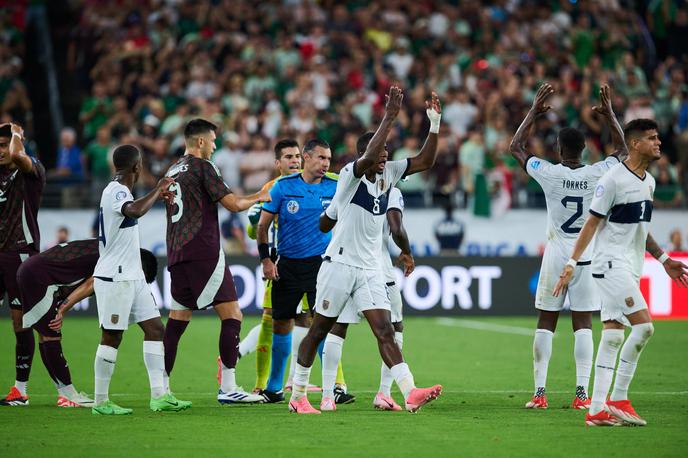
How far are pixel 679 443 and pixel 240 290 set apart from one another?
13.2m

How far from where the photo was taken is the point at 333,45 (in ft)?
84.7

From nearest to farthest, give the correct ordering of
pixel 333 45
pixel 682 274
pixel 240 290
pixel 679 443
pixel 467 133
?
pixel 679 443 < pixel 682 274 < pixel 240 290 < pixel 467 133 < pixel 333 45

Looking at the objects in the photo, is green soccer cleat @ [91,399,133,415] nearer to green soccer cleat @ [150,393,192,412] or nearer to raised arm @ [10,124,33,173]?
green soccer cleat @ [150,393,192,412]

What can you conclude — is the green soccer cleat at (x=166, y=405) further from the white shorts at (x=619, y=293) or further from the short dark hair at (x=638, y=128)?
the short dark hair at (x=638, y=128)

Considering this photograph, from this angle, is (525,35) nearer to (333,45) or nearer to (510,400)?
(333,45)

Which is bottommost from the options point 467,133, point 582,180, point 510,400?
point 510,400

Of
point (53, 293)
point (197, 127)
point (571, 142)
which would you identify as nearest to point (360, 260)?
point (197, 127)

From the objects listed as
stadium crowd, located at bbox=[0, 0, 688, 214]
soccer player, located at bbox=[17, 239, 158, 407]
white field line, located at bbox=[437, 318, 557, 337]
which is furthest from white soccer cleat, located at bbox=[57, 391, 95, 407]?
stadium crowd, located at bbox=[0, 0, 688, 214]

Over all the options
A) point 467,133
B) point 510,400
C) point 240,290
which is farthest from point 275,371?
point 467,133

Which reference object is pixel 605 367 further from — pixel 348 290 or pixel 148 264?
pixel 148 264

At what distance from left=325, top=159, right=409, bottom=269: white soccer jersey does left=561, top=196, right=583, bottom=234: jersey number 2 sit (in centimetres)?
171

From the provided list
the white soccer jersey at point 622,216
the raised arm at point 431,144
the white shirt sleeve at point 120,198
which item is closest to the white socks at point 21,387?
the white shirt sleeve at point 120,198

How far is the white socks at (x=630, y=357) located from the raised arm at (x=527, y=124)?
2.32m

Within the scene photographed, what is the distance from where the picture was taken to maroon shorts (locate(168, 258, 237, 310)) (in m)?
10.5
